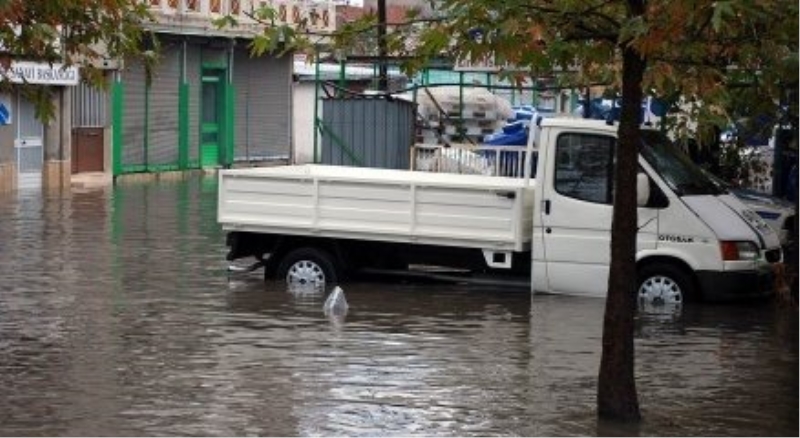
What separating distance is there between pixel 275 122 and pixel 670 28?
4485 cm

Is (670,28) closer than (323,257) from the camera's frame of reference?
Yes

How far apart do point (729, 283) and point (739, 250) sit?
35 cm

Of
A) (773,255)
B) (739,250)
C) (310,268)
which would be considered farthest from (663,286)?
(310,268)

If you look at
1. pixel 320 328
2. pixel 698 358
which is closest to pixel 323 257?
pixel 320 328

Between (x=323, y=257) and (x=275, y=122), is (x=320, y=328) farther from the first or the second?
(x=275, y=122)

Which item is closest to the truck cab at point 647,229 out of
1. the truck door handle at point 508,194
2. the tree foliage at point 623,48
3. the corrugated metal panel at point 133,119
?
the truck door handle at point 508,194

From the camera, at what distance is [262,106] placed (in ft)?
174

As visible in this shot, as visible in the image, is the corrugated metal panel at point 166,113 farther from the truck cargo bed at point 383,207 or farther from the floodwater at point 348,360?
the truck cargo bed at point 383,207

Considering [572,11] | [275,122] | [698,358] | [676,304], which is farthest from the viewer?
[275,122]

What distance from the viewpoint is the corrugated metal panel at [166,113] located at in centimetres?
4541

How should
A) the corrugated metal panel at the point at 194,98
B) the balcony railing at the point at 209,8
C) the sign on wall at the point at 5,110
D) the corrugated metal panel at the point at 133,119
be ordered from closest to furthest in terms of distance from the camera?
the sign on wall at the point at 5,110
the balcony railing at the point at 209,8
the corrugated metal panel at the point at 133,119
the corrugated metal panel at the point at 194,98

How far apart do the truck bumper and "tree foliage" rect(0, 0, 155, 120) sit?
6.93 meters

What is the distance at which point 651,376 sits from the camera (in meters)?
13.2

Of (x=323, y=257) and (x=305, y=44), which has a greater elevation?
(x=305, y=44)
